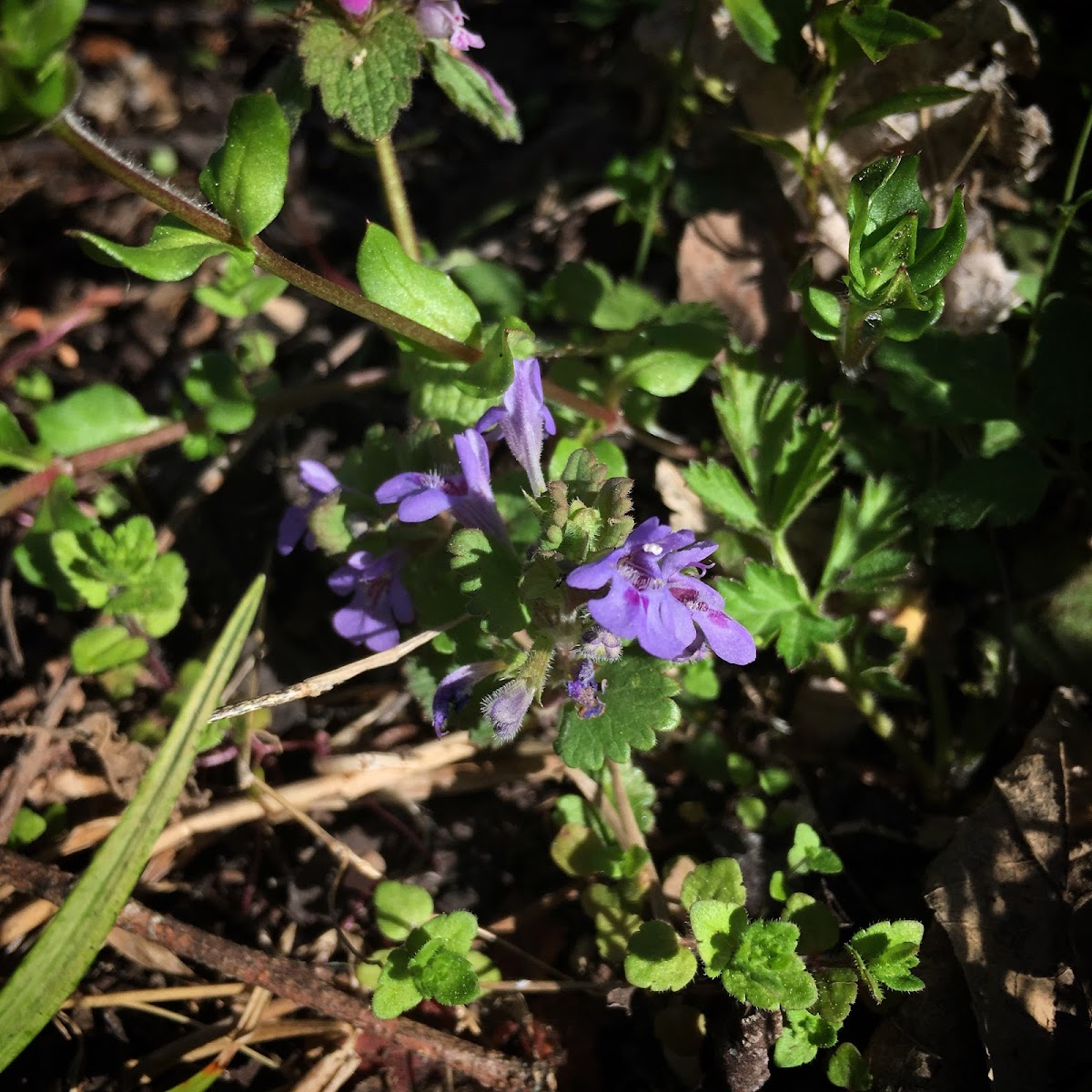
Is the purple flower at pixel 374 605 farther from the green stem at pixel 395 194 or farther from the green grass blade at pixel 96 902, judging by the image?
the green stem at pixel 395 194

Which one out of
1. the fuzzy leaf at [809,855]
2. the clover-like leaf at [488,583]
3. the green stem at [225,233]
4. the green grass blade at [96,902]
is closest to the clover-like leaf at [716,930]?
the fuzzy leaf at [809,855]

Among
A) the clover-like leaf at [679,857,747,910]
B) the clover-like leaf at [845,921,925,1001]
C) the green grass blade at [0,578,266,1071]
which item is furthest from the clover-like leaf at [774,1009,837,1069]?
the green grass blade at [0,578,266,1071]

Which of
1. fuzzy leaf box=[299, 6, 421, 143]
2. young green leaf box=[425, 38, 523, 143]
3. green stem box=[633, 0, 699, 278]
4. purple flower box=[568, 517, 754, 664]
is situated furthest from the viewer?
green stem box=[633, 0, 699, 278]

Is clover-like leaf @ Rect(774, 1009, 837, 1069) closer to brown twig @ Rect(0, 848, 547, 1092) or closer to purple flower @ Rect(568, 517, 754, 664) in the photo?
brown twig @ Rect(0, 848, 547, 1092)

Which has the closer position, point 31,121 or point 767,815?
point 31,121

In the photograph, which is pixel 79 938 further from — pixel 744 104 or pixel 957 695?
pixel 744 104

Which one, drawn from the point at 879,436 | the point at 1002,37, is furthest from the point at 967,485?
the point at 1002,37
